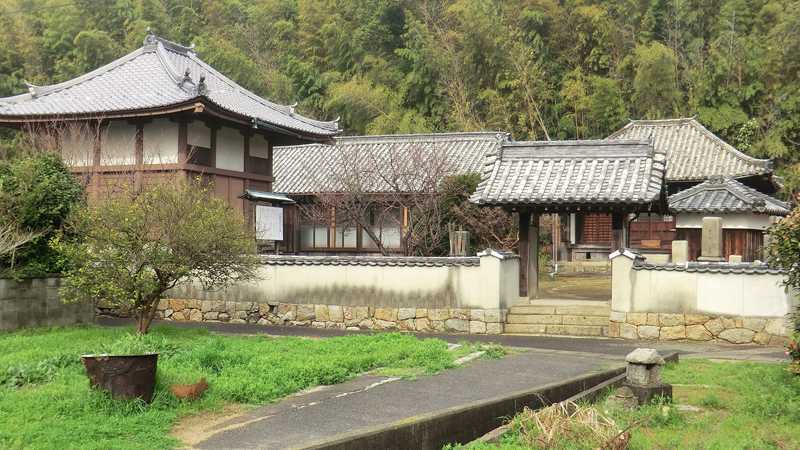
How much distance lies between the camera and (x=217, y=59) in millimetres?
38938

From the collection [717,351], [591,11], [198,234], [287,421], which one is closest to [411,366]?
[287,421]

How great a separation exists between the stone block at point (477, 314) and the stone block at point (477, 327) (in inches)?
2.6

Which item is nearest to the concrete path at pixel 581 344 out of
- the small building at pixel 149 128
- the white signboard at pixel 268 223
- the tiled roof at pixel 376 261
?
the tiled roof at pixel 376 261

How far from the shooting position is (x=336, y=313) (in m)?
Result: 15.7

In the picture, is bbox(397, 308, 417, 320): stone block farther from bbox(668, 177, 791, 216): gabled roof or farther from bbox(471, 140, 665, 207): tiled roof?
bbox(668, 177, 791, 216): gabled roof

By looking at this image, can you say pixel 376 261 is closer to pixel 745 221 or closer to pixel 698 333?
pixel 698 333

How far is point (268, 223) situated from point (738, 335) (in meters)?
13.2

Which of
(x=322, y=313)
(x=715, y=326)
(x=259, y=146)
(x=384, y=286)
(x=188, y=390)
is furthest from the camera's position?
(x=259, y=146)

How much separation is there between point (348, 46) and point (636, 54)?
15706 millimetres

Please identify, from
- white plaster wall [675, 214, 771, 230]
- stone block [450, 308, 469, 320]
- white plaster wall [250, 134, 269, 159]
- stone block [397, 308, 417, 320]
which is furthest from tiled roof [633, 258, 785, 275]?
white plaster wall [250, 134, 269, 159]

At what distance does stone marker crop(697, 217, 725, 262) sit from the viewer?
16.6m

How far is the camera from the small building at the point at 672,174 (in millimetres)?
26188

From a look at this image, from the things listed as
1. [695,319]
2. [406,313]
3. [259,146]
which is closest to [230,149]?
[259,146]

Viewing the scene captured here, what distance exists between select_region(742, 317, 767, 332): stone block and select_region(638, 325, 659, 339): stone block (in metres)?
1.55
